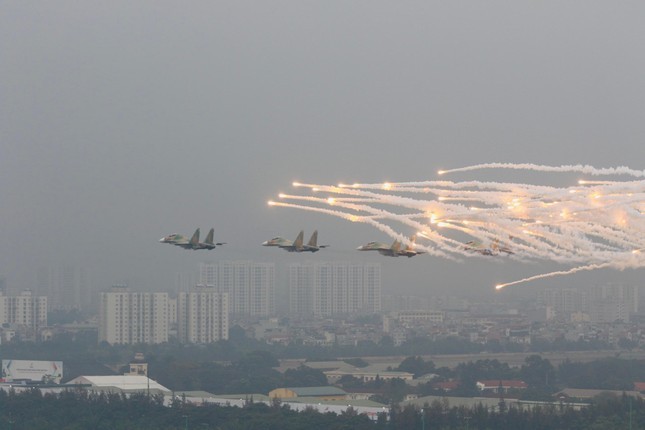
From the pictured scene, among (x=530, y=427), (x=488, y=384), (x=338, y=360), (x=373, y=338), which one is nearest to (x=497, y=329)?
(x=373, y=338)

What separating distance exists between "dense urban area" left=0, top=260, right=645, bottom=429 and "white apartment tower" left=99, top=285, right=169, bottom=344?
4.0 inches

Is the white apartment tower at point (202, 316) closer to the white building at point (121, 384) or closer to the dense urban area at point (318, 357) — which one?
the dense urban area at point (318, 357)

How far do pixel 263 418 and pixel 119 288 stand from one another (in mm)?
62865

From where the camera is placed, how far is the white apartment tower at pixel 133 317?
342 feet

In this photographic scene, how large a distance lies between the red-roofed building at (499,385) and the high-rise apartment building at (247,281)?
62454 millimetres

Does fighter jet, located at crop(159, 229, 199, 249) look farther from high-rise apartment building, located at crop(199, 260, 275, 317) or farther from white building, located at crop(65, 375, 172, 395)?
high-rise apartment building, located at crop(199, 260, 275, 317)

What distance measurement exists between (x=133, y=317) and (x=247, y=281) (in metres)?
29.9

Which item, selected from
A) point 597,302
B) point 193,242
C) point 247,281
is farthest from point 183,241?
point 247,281

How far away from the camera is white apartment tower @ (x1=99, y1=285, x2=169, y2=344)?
104188mm

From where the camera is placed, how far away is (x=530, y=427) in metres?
48.4

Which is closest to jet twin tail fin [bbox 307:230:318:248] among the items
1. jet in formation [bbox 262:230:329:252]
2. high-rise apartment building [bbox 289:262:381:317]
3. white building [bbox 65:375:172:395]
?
jet in formation [bbox 262:230:329:252]

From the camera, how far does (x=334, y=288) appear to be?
133m

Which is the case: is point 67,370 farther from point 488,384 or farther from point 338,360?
point 488,384

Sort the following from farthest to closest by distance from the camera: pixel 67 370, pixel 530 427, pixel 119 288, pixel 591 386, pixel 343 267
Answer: pixel 343 267 < pixel 119 288 < pixel 67 370 < pixel 591 386 < pixel 530 427
